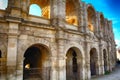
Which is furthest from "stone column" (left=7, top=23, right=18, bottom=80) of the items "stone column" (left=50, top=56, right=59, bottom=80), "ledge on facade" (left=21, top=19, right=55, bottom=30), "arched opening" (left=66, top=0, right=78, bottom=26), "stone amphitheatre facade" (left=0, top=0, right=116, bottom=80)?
"arched opening" (left=66, top=0, right=78, bottom=26)

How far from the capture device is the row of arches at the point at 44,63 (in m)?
10.3

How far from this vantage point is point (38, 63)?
1154 centimetres

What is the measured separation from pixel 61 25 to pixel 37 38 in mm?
2542

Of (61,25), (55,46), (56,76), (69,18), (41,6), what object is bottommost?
(56,76)

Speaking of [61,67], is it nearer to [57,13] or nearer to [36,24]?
[36,24]

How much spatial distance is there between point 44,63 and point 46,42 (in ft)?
6.52

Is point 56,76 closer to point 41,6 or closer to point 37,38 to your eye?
point 37,38

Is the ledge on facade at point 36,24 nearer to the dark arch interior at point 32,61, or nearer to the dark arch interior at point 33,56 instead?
the dark arch interior at point 32,61

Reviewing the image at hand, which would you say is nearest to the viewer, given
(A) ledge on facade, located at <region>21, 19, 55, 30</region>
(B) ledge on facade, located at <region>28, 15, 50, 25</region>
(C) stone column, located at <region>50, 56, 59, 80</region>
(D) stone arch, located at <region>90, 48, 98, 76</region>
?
(A) ledge on facade, located at <region>21, 19, 55, 30</region>

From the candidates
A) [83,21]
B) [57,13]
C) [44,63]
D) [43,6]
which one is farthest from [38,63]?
[83,21]

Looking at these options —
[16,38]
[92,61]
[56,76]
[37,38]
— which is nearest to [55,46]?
[37,38]

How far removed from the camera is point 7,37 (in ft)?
26.0

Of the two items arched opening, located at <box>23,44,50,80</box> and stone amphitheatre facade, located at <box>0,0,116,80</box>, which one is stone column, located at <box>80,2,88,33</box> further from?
arched opening, located at <box>23,44,50,80</box>

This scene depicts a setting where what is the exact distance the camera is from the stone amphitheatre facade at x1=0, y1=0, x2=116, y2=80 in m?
7.92
